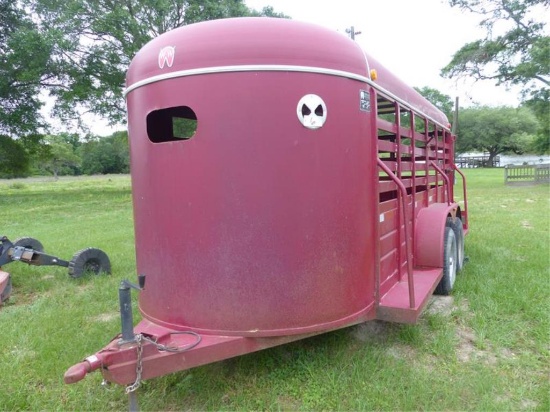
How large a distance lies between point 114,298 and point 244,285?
2643mm

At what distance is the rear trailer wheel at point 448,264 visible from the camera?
13.6 feet

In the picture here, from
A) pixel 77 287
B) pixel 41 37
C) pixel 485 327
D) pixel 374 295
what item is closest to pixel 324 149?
pixel 374 295

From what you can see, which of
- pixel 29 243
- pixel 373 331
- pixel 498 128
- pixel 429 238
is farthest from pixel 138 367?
pixel 498 128

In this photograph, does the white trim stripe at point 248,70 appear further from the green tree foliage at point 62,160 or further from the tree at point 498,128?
the tree at point 498,128

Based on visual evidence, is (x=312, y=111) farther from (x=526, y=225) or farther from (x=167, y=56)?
(x=526, y=225)

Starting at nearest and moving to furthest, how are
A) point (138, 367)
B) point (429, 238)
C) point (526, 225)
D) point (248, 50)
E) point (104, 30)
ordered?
point (138, 367) → point (248, 50) → point (429, 238) → point (526, 225) → point (104, 30)

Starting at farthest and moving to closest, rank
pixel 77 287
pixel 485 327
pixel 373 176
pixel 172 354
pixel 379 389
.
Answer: pixel 77 287 < pixel 485 327 < pixel 373 176 < pixel 379 389 < pixel 172 354

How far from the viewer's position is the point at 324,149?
2.68 metres

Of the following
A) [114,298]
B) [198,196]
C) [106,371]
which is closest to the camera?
[106,371]

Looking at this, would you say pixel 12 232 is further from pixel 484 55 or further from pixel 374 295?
pixel 484 55

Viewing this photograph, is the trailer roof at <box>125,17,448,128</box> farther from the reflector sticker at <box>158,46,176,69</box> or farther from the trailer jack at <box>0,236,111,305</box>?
the trailer jack at <box>0,236,111,305</box>

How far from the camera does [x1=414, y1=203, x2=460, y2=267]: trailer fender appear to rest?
405 centimetres

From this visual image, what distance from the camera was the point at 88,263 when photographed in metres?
5.55

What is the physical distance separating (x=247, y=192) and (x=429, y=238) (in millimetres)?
2265
